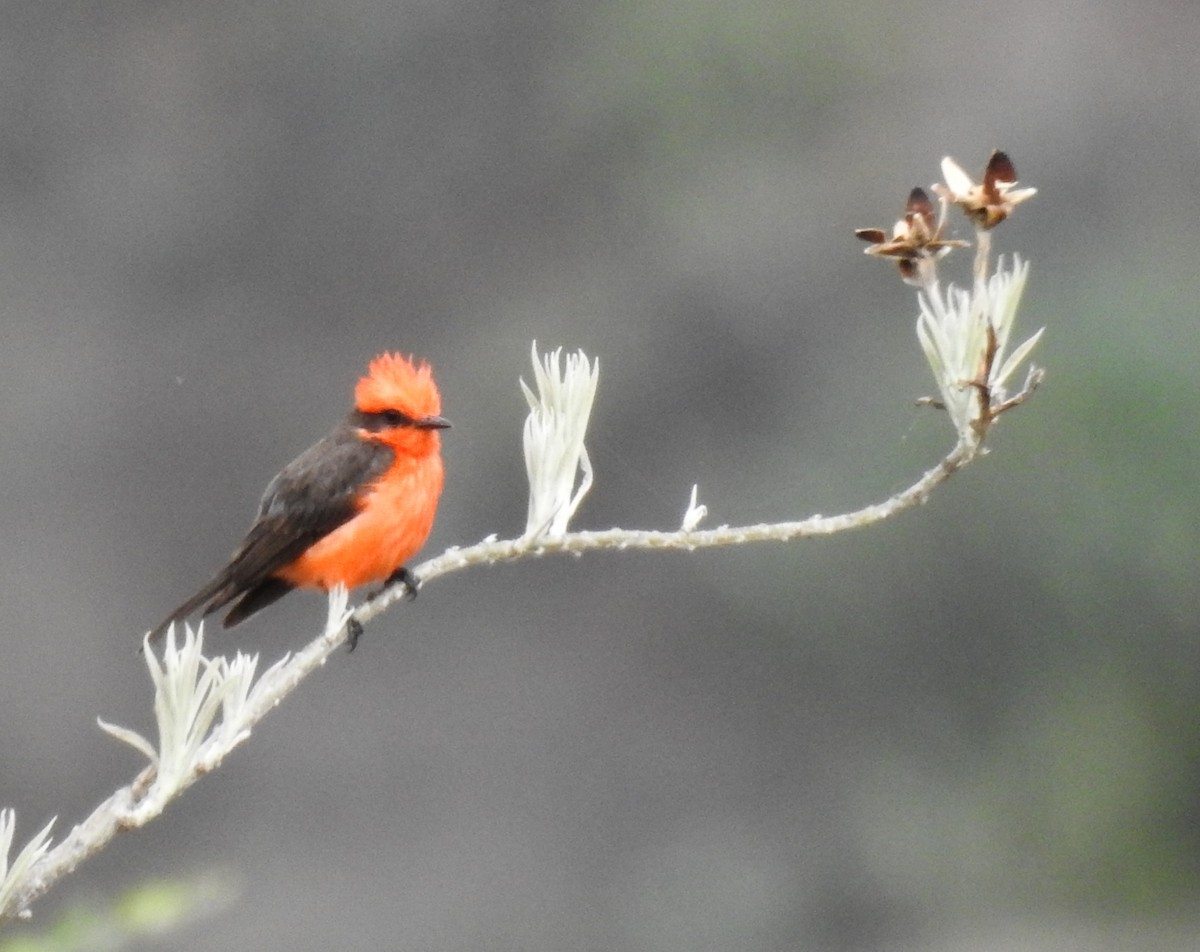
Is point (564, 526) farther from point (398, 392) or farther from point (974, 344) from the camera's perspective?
point (398, 392)

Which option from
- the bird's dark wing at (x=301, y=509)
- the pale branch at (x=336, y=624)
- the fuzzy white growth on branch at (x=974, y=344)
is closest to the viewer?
the pale branch at (x=336, y=624)

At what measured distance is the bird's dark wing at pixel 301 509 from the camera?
379 centimetres

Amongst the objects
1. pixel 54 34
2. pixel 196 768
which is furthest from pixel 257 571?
pixel 54 34

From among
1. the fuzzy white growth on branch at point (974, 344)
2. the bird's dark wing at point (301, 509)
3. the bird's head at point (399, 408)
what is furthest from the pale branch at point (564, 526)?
the bird's head at point (399, 408)

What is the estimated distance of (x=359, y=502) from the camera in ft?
12.9

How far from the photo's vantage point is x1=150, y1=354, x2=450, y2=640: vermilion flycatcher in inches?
151

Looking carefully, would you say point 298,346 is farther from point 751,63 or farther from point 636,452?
point 751,63

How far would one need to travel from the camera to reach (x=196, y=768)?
4.78 feet

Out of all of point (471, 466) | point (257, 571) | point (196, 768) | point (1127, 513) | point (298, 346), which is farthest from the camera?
point (298, 346)

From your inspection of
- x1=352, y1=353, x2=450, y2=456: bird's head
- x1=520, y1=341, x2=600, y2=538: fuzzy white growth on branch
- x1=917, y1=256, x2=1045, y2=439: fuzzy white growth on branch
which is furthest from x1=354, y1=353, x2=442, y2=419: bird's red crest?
x1=917, y1=256, x2=1045, y2=439: fuzzy white growth on branch

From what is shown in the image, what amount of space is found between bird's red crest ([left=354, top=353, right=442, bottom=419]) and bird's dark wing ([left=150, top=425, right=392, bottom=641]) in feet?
0.31

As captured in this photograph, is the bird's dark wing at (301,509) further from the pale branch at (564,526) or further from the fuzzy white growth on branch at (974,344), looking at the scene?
the fuzzy white growth on branch at (974,344)

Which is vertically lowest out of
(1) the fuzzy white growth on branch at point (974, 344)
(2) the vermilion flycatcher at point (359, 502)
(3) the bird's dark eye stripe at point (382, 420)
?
(1) the fuzzy white growth on branch at point (974, 344)

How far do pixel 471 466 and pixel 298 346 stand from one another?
62.1 inches
